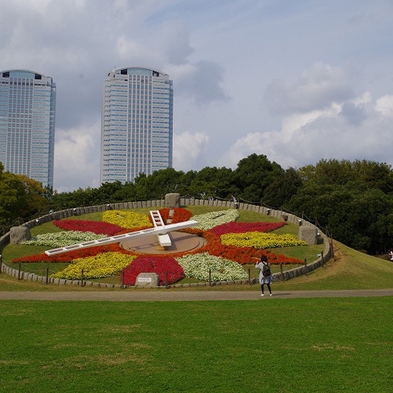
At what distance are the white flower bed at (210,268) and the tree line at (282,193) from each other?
15.5 meters

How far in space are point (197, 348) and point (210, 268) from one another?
15.0m

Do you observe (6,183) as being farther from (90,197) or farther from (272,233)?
(272,233)

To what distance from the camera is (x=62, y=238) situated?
105ft

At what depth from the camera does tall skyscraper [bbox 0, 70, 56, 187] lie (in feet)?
575

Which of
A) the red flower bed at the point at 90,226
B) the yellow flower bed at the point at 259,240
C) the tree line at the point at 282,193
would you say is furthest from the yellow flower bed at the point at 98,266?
the tree line at the point at 282,193

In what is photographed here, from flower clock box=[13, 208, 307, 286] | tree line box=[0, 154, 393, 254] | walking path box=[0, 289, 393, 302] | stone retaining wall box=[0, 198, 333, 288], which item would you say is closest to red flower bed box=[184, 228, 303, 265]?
flower clock box=[13, 208, 307, 286]

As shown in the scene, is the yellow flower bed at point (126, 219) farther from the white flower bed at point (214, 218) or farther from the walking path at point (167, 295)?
the walking path at point (167, 295)

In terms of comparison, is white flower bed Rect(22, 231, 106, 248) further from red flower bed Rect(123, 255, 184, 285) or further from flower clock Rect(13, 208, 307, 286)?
red flower bed Rect(123, 255, 184, 285)

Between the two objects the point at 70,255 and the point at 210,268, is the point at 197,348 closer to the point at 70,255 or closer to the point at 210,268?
the point at 210,268

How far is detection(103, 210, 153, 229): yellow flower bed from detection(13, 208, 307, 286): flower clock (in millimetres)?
71

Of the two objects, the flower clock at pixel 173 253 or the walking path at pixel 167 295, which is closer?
the walking path at pixel 167 295

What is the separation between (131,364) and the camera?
9.29m

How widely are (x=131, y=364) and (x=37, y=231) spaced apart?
2700 cm

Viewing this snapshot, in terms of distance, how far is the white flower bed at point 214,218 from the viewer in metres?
35.0
